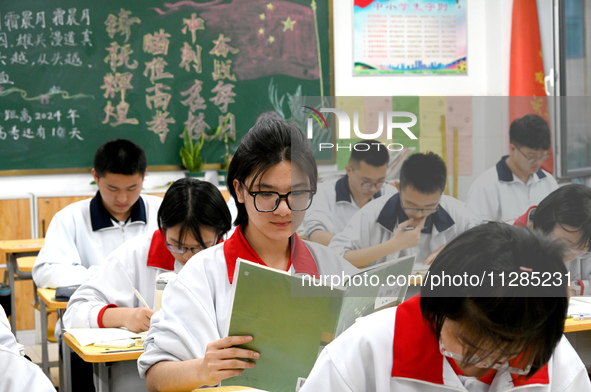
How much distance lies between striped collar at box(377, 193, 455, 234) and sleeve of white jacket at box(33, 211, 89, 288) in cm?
235

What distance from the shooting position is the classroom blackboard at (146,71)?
4398 millimetres

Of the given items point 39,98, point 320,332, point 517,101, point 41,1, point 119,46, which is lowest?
point 320,332

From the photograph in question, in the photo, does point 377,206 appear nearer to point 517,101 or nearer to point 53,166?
point 517,101

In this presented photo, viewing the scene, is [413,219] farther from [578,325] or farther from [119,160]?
[119,160]

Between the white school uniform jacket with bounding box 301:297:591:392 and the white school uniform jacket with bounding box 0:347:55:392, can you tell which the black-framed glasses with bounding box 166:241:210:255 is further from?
the white school uniform jacket with bounding box 301:297:591:392

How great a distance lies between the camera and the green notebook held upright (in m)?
1.09

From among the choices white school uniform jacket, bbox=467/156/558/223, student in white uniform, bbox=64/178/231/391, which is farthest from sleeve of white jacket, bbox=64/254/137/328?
white school uniform jacket, bbox=467/156/558/223

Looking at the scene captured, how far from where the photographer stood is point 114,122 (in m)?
4.59

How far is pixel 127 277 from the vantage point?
7.48ft

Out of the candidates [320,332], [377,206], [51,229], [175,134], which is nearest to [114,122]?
[175,134]

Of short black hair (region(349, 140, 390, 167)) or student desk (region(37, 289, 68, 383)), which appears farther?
student desk (region(37, 289, 68, 383))

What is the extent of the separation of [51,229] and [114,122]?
1.66m

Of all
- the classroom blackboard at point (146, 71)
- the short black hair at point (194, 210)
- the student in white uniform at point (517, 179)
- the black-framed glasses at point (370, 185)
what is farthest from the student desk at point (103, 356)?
the classroom blackboard at point (146, 71)

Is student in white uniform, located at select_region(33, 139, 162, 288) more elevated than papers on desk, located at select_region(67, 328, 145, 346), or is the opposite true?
student in white uniform, located at select_region(33, 139, 162, 288)
